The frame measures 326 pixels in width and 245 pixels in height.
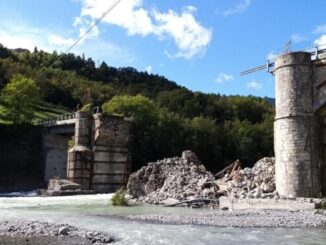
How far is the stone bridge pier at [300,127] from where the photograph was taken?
30375mm

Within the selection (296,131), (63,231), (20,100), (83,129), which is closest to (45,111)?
(20,100)

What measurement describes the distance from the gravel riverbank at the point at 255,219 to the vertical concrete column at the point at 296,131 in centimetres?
432

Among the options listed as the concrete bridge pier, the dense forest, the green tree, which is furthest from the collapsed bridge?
the green tree

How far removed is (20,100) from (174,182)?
1533 inches

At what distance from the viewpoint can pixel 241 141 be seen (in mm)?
92188

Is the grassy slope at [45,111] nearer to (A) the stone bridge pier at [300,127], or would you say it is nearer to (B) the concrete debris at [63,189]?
(B) the concrete debris at [63,189]

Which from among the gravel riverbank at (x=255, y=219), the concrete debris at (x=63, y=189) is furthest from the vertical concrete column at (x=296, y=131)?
the concrete debris at (x=63, y=189)

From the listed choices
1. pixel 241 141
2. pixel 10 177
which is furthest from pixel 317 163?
pixel 241 141

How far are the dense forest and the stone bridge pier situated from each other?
2433 cm

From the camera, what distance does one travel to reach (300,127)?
30688 mm

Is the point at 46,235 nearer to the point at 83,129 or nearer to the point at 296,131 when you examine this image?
the point at 296,131

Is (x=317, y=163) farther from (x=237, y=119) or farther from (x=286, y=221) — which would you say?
(x=237, y=119)

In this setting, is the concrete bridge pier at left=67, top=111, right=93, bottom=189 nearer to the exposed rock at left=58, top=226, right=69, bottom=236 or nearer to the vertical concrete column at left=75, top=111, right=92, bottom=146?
the vertical concrete column at left=75, top=111, right=92, bottom=146

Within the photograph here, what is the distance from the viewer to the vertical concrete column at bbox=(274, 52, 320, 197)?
99.5 feet
